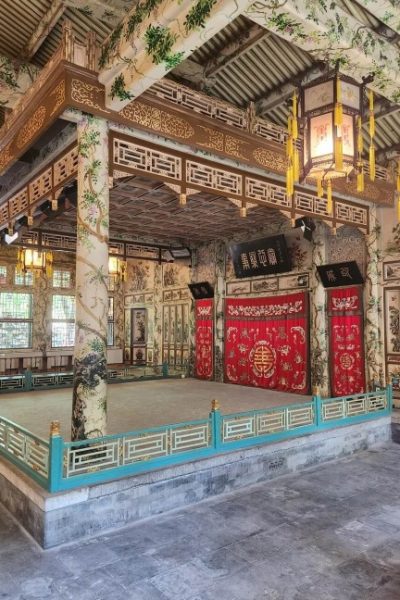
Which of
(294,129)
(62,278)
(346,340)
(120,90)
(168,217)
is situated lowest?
(346,340)

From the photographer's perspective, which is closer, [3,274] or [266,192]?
[266,192]

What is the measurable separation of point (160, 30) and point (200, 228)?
21.4 feet

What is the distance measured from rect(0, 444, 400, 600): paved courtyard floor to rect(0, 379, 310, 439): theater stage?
6.03 feet

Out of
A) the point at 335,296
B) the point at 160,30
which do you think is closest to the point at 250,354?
the point at 335,296

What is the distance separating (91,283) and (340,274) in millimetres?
5915

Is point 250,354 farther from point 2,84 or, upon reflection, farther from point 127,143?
point 2,84

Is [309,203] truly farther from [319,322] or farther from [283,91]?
[319,322]

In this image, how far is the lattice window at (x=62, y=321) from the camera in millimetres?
14984

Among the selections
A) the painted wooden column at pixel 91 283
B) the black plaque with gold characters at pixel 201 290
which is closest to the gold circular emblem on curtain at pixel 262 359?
the black plaque with gold characters at pixel 201 290

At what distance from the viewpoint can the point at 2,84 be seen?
19.8 ft

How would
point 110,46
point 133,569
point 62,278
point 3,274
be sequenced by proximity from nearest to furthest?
point 133,569, point 110,46, point 3,274, point 62,278

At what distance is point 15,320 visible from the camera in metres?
14.2

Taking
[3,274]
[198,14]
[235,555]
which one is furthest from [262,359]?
[3,274]

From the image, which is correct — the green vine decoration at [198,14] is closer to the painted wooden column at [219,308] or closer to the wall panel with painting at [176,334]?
the painted wooden column at [219,308]
